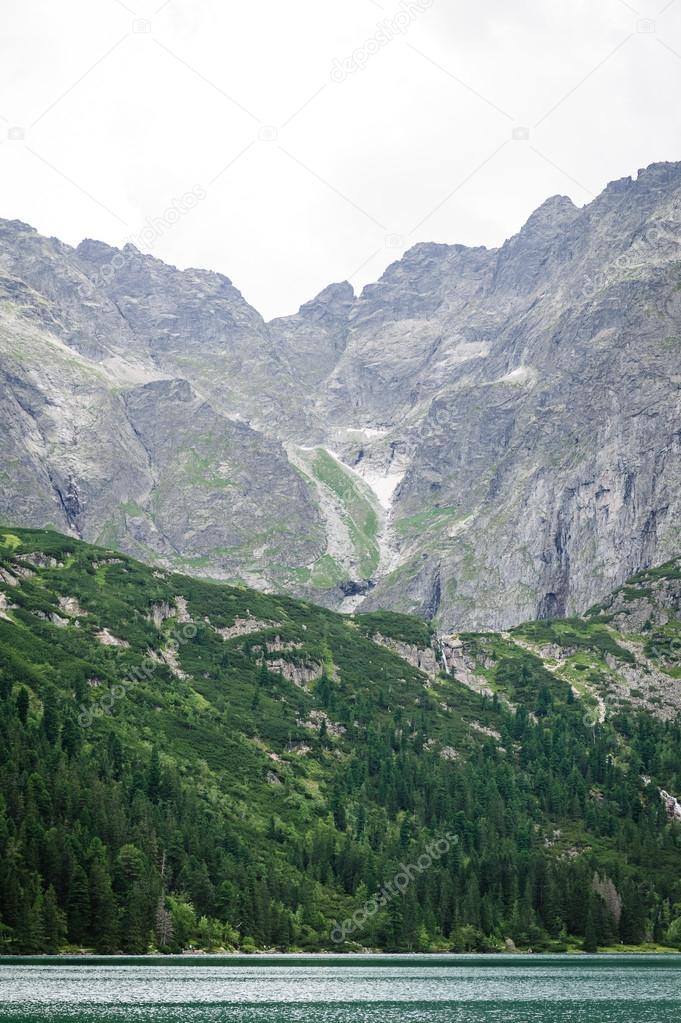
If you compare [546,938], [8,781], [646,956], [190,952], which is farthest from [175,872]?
[646,956]

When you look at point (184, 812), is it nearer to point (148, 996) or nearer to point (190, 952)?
point (190, 952)

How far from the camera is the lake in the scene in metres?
101

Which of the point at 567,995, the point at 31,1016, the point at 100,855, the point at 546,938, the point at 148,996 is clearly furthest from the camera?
the point at 546,938

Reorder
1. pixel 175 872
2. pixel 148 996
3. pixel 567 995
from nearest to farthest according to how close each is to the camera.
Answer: pixel 148 996, pixel 567 995, pixel 175 872

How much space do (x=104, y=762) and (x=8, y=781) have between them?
33.3m

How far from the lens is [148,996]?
112062mm

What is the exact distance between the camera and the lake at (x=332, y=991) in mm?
101375

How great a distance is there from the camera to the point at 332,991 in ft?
408

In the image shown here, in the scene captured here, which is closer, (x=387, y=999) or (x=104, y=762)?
(x=387, y=999)

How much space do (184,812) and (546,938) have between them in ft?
206

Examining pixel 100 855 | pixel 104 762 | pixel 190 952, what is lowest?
pixel 190 952

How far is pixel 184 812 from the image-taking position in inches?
7766

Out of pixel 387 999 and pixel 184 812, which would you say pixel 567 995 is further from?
pixel 184 812

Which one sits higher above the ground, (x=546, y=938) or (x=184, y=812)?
(x=184, y=812)
